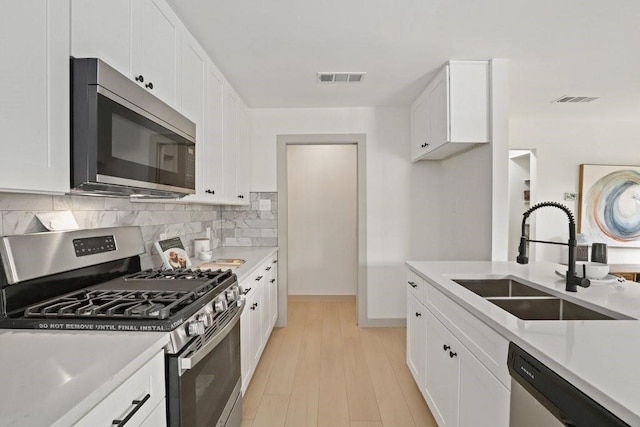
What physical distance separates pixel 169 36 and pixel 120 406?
5.92 feet

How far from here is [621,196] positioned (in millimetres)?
4367

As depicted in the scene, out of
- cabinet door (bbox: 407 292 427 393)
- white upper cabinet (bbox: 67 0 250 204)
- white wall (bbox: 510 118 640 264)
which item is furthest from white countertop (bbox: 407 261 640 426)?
white wall (bbox: 510 118 640 264)

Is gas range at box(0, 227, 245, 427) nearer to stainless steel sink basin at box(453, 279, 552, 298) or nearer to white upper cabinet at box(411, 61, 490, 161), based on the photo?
stainless steel sink basin at box(453, 279, 552, 298)

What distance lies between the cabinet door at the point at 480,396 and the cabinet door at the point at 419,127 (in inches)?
88.4

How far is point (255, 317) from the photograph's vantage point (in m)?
2.60

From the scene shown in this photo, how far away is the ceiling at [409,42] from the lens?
1.99 meters

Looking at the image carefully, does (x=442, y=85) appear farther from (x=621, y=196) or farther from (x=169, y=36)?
(x=621, y=196)

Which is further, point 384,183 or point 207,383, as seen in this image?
point 384,183

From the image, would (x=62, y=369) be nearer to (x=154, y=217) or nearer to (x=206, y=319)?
(x=206, y=319)

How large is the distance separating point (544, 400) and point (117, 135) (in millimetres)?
1605

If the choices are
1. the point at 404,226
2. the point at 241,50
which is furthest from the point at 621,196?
the point at 241,50

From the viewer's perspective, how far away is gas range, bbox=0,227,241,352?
1129mm

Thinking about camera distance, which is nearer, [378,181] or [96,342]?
[96,342]

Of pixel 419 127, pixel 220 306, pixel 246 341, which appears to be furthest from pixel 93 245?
pixel 419 127
